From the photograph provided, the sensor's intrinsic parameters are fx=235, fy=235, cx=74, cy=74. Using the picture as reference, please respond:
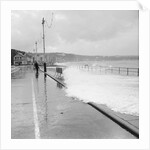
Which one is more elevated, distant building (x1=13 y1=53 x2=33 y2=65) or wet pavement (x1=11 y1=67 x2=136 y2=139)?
distant building (x1=13 y1=53 x2=33 y2=65)

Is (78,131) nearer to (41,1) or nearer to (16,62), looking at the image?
(41,1)

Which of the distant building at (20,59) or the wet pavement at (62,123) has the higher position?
the distant building at (20,59)

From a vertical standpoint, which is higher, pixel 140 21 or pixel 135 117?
pixel 140 21

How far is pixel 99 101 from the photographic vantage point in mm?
8586

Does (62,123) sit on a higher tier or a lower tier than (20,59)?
lower

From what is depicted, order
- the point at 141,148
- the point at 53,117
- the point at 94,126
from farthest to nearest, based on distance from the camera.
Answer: the point at 53,117 → the point at 94,126 → the point at 141,148

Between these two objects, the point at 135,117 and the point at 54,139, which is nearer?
the point at 54,139

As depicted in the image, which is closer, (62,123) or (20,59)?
(62,123)

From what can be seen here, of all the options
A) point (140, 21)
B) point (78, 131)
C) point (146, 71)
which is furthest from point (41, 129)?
point (140, 21)

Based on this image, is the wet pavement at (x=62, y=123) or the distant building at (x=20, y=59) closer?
the wet pavement at (x=62, y=123)

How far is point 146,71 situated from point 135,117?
6.08 ft

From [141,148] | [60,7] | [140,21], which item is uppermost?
[60,7]

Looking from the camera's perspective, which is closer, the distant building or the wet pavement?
the wet pavement

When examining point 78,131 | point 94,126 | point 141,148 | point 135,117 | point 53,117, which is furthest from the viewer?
point 53,117
